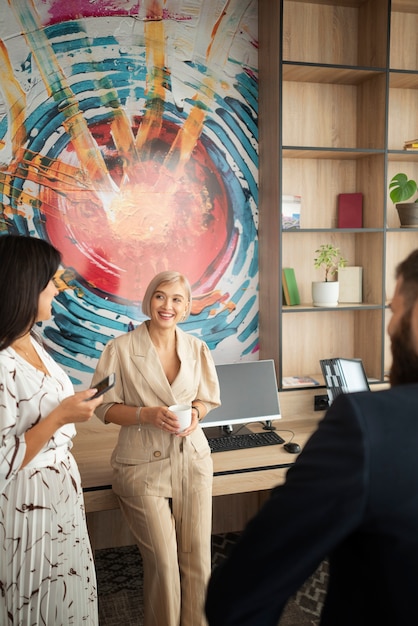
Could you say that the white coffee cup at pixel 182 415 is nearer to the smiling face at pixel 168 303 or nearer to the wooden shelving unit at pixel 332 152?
the smiling face at pixel 168 303

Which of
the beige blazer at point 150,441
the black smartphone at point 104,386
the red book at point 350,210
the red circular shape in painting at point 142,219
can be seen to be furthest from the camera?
the red book at point 350,210

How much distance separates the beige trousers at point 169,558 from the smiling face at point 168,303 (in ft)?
2.27

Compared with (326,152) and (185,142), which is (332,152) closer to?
(326,152)

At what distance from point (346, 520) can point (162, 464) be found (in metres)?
1.64

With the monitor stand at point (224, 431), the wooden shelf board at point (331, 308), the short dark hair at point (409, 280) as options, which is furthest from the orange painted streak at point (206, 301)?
the short dark hair at point (409, 280)

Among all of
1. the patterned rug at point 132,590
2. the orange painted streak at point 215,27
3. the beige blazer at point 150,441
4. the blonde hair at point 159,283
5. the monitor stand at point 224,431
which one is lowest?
the patterned rug at point 132,590

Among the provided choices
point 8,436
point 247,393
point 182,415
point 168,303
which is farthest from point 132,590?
point 8,436

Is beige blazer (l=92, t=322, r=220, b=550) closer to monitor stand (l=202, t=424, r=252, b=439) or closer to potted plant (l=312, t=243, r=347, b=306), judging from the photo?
monitor stand (l=202, t=424, r=252, b=439)

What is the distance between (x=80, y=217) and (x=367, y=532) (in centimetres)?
244

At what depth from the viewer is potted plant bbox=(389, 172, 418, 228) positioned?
3.24 metres

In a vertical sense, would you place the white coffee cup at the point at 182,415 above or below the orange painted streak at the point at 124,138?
below

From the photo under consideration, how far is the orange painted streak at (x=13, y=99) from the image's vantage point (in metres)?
2.73

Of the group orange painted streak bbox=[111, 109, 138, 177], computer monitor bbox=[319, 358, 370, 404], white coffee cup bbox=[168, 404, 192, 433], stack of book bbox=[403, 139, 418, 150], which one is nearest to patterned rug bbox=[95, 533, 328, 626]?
computer monitor bbox=[319, 358, 370, 404]

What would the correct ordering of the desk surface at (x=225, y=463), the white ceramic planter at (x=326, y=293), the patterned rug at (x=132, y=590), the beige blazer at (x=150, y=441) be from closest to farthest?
1. the beige blazer at (x=150, y=441)
2. the desk surface at (x=225, y=463)
3. the patterned rug at (x=132, y=590)
4. the white ceramic planter at (x=326, y=293)
